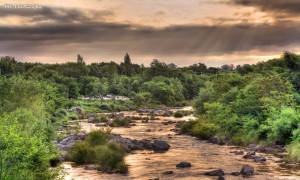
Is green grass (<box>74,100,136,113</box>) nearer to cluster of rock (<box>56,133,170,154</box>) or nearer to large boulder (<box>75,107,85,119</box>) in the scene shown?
large boulder (<box>75,107,85,119</box>)

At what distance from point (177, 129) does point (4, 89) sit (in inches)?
1767

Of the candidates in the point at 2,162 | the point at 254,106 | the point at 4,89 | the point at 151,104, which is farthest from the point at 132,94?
the point at 2,162

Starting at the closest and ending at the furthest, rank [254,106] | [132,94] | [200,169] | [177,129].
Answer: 1. [200,169]
2. [254,106]
3. [177,129]
4. [132,94]

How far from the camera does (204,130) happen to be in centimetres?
7888

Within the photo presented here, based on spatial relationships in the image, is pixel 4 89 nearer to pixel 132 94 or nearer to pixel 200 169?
pixel 200 169

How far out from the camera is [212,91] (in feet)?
312

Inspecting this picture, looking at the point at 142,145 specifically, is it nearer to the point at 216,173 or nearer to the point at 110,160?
the point at 110,160

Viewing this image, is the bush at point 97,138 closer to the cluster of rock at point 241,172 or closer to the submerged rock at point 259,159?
the cluster of rock at point 241,172

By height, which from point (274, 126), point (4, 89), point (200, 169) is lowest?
point (200, 169)

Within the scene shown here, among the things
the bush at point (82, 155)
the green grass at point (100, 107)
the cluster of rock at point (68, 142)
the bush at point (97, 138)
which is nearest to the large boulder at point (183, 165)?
the bush at point (82, 155)

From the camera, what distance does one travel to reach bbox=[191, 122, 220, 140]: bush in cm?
7662

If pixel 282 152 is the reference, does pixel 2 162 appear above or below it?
above

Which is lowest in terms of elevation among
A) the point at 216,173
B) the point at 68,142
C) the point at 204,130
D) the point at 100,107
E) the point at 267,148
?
the point at 216,173

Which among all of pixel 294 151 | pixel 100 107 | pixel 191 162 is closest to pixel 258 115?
pixel 294 151
